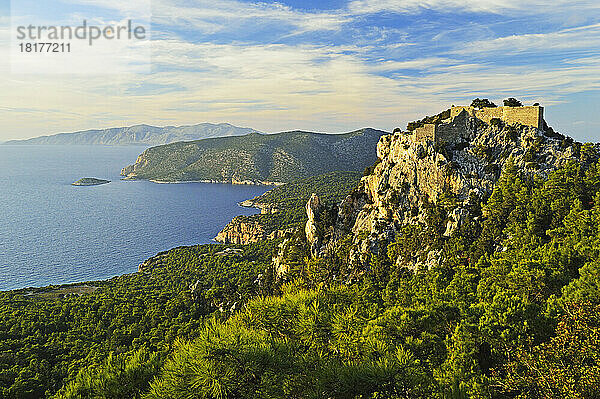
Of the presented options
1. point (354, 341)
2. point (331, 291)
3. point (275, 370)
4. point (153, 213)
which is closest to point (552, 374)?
point (354, 341)

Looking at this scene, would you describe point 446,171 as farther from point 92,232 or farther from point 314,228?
point 92,232

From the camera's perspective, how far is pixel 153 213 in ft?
546

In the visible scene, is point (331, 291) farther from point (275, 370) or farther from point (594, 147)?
point (594, 147)

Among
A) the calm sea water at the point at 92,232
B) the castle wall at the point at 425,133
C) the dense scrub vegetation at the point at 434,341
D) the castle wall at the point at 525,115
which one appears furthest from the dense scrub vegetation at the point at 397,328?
the calm sea water at the point at 92,232

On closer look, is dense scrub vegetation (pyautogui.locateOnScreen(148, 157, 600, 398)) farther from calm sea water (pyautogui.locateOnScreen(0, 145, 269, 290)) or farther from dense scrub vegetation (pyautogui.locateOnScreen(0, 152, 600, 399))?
calm sea water (pyautogui.locateOnScreen(0, 145, 269, 290))

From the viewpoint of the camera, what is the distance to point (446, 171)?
49.4m

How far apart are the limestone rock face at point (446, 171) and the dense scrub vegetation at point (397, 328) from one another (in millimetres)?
1742

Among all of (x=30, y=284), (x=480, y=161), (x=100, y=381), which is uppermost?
(x=480, y=161)

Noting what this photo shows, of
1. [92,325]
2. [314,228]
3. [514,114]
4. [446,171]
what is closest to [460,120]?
[514,114]

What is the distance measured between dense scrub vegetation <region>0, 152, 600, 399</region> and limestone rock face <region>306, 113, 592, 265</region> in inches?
68.6

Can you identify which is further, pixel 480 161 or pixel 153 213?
pixel 153 213

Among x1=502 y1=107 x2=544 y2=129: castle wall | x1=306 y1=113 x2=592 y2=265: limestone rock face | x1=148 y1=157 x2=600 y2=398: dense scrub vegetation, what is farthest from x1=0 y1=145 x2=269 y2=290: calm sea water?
x1=502 y1=107 x2=544 y2=129: castle wall

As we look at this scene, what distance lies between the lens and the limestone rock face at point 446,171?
47.0 metres

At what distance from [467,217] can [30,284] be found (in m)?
94.6
